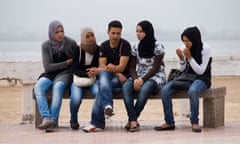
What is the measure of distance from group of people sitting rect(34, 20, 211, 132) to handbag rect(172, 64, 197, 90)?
0.15 ft

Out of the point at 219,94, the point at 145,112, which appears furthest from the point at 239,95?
the point at 219,94

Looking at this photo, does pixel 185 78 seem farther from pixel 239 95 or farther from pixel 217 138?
pixel 239 95

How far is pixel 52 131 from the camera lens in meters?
8.20

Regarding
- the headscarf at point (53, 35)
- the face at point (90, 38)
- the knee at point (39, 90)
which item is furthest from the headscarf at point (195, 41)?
the knee at point (39, 90)

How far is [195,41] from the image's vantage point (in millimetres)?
8164

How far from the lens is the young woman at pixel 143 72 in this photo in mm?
8141

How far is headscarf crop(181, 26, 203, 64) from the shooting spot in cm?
813

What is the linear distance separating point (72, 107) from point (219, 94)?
64.8 inches

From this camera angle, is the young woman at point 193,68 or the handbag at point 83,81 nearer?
the young woman at point 193,68

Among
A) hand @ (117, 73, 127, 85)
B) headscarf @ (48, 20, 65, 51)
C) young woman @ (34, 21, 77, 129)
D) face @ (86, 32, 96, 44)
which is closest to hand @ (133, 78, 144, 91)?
hand @ (117, 73, 127, 85)

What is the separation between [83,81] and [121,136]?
855 mm

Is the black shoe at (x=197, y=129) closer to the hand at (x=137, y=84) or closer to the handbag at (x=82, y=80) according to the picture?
the hand at (x=137, y=84)

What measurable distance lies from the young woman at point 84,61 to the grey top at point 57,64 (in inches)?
5.6

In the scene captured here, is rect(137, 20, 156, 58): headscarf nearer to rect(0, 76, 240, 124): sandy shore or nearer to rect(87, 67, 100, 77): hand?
rect(87, 67, 100, 77): hand
